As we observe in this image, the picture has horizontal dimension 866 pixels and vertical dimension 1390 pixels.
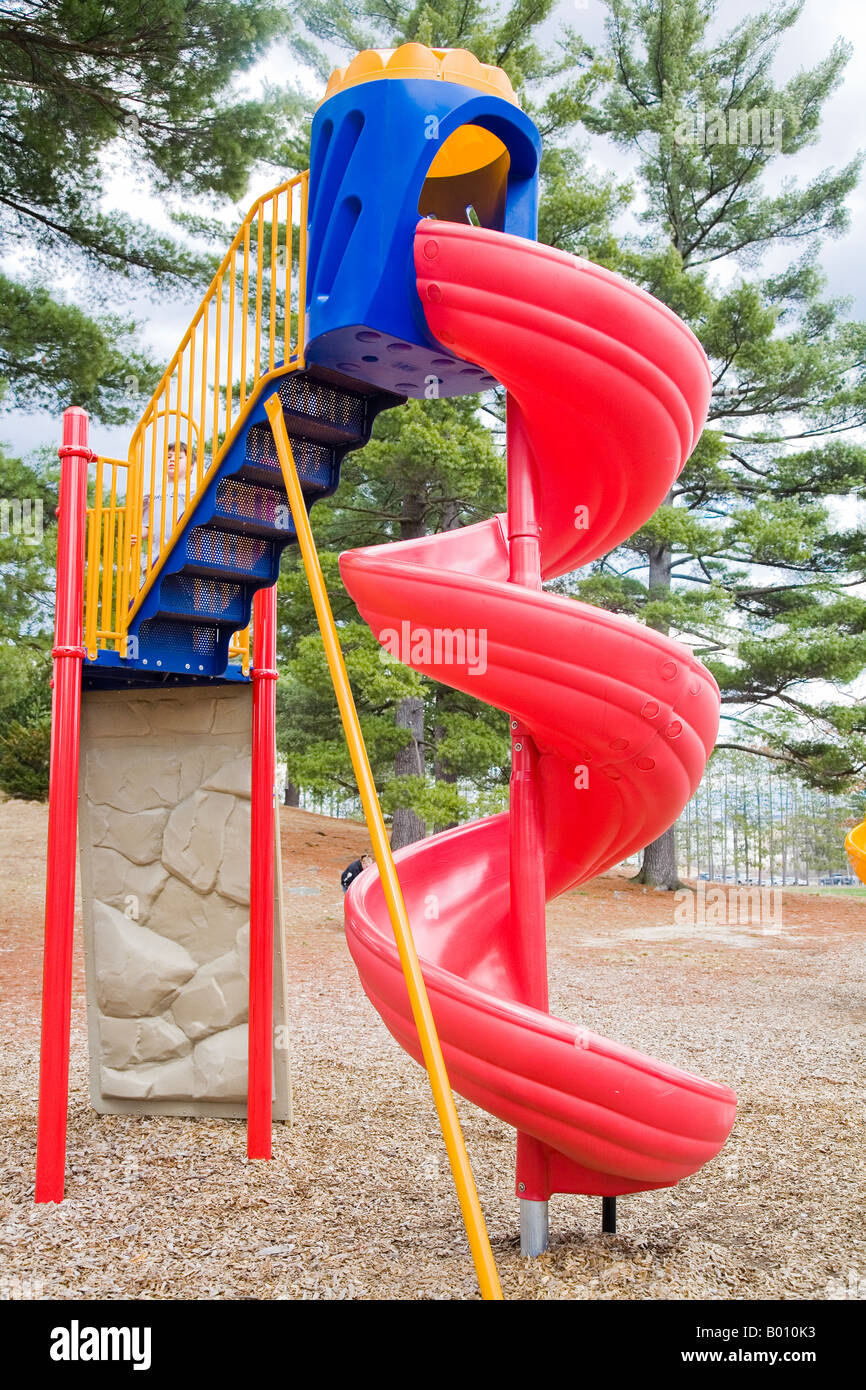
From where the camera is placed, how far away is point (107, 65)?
948 centimetres

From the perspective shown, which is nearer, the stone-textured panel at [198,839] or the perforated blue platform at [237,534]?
the perforated blue platform at [237,534]

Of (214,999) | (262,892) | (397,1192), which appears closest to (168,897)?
(214,999)

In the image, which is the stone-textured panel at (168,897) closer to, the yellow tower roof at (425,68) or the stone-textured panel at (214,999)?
the stone-textured panel at (214,999)

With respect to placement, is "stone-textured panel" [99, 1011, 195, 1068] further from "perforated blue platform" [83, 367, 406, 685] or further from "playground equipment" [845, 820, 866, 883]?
"playground equipment" [845, 820, 866, 883]

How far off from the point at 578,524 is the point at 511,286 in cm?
83

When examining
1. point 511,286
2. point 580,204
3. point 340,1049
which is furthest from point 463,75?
point 580,204

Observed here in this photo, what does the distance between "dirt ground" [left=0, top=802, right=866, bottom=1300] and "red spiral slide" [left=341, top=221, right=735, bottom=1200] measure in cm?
52

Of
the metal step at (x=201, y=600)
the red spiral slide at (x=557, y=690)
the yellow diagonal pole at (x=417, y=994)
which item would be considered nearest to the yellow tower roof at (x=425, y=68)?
the red spiral slide at (x=557, y=690)

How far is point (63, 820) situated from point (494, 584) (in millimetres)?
2199

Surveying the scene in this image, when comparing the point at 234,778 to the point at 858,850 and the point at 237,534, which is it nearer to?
the point at 237,534

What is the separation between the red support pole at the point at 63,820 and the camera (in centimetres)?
404

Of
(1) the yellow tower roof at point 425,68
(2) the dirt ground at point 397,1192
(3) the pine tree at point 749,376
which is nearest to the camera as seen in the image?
(2) the dirt ground at point 397,1192

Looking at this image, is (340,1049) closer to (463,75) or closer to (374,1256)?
(374,1256)

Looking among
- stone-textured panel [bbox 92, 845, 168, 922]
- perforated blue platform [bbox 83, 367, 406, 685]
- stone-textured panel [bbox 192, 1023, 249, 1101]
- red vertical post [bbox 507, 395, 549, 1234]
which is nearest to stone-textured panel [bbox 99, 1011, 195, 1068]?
stone-textured panel [bbox 192, 1023, 249, 1101]
